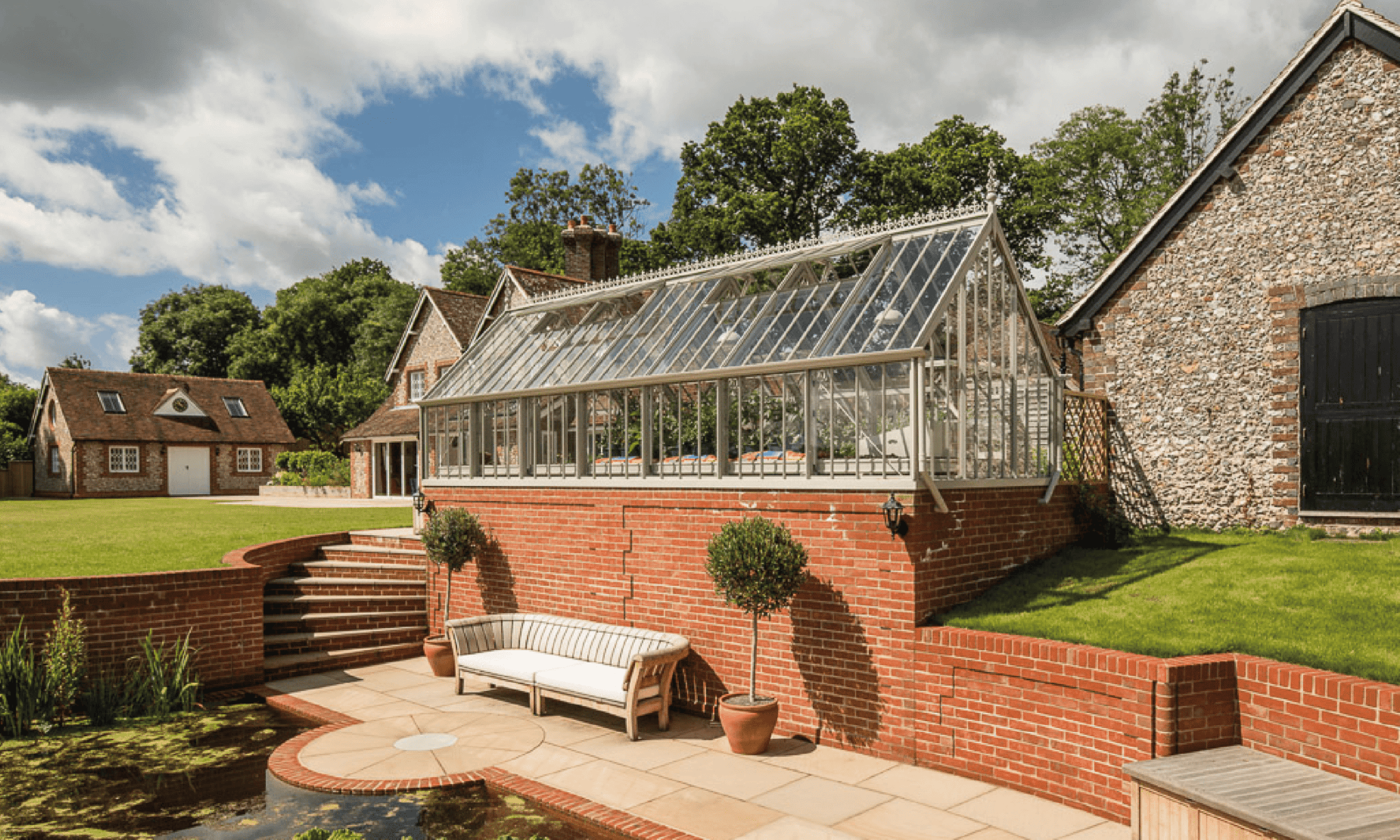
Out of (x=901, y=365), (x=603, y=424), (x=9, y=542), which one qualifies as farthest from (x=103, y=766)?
(x=9, y=542)

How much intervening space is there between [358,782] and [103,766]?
2.62 m

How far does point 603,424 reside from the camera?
1114cm

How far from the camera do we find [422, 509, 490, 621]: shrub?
38.7 feet

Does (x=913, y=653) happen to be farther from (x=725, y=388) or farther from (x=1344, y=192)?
(x=1344, y=192)

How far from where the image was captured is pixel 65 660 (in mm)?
9344

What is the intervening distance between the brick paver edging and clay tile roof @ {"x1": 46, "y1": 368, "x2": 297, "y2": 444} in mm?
38752

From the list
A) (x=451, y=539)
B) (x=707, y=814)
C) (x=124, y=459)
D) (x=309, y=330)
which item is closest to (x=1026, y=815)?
(x=707, y=814)

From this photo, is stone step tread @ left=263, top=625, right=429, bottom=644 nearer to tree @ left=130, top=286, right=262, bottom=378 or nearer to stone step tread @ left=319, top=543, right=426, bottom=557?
stone step tread @ left=319, top=543, right=426, bottom=557

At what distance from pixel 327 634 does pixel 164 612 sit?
217cm

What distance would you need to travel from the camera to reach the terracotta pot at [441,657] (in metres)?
11.3

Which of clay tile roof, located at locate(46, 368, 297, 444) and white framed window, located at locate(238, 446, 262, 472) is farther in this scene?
white framed window, located at locate(238, 446, 262, 472)

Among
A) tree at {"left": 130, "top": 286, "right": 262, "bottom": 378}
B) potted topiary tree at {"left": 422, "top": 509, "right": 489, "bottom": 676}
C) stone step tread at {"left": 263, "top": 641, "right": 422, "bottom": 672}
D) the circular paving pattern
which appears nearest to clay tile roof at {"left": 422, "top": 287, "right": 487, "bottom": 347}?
stone step tread at {"left": 263, "top": 641, "right": 422, "bottom": 672}

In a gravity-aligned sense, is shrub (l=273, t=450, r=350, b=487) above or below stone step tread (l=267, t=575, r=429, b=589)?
above

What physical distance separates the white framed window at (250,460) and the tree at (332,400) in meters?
2.74
